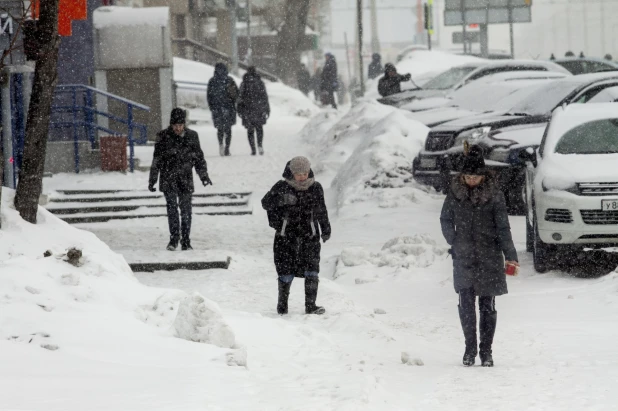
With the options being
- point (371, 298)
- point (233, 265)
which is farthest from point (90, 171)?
point (371, 298)

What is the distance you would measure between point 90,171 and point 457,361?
12.6m

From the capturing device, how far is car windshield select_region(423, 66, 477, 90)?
2616 cm

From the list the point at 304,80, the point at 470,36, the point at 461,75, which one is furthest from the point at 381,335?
the point at 304,80

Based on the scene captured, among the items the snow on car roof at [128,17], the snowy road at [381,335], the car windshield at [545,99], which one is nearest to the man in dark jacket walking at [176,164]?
the snowy road at [381,335]

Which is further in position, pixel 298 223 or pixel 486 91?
pixel 486 91

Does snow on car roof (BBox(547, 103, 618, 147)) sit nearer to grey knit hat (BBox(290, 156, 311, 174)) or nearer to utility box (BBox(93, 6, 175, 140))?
grey knit hat (BBox(290, 156, 311, 174))

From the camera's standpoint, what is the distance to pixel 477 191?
285 inches

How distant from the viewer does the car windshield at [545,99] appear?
15.2 m

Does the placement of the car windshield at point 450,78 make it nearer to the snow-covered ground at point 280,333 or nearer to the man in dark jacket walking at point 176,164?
the snow-covered ground at point 280,333

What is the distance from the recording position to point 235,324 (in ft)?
26.7

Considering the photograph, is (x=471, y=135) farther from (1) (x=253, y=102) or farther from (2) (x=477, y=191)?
(2) (x=477, y=191)

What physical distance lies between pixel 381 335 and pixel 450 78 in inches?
734

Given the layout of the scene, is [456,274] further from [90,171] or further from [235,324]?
[90,171]

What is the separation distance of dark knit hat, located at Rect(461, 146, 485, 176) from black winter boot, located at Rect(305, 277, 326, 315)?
2265 millimetres
